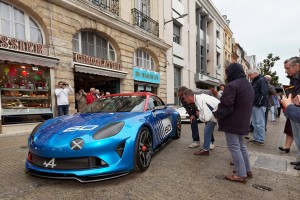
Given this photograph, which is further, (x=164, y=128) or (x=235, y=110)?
(x=164, y=128)

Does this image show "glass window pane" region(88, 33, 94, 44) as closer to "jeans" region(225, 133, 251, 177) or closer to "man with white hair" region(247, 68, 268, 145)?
"man with white hair" region(247, 68, 268, 145)

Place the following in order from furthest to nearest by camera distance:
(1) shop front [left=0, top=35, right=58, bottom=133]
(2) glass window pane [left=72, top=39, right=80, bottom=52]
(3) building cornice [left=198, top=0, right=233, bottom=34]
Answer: (3) building cornice [left=198, top=0, right=233, bottom=34], (2) glass window pane [left=72, top=39, right=80, bottom=52], (1) shop front [left=0, top=35, right=58, bottom=133]

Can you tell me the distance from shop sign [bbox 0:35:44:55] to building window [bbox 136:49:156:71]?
698 centimetres

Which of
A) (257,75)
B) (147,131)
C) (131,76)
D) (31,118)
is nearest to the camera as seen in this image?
(147,131)

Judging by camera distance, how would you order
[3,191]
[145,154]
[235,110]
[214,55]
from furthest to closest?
[214,55]
[145,154]
[235,110]
[3,191]

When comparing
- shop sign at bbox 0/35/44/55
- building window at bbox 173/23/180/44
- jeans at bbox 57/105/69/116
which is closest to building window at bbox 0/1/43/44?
shop sign at bbox 0/35/44/55

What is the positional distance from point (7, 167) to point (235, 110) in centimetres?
372

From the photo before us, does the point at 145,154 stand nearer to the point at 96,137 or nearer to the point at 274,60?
the point at 96,137

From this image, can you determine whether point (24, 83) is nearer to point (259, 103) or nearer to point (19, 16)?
point (19, 16)

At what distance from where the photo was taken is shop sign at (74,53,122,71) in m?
9.37

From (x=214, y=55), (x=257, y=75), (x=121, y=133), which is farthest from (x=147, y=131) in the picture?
(x=214, y=55)

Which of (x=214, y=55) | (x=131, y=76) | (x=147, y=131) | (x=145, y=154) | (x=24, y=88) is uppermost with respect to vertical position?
(x=214, y=55)

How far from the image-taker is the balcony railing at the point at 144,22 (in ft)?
42.4

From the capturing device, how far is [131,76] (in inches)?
488
